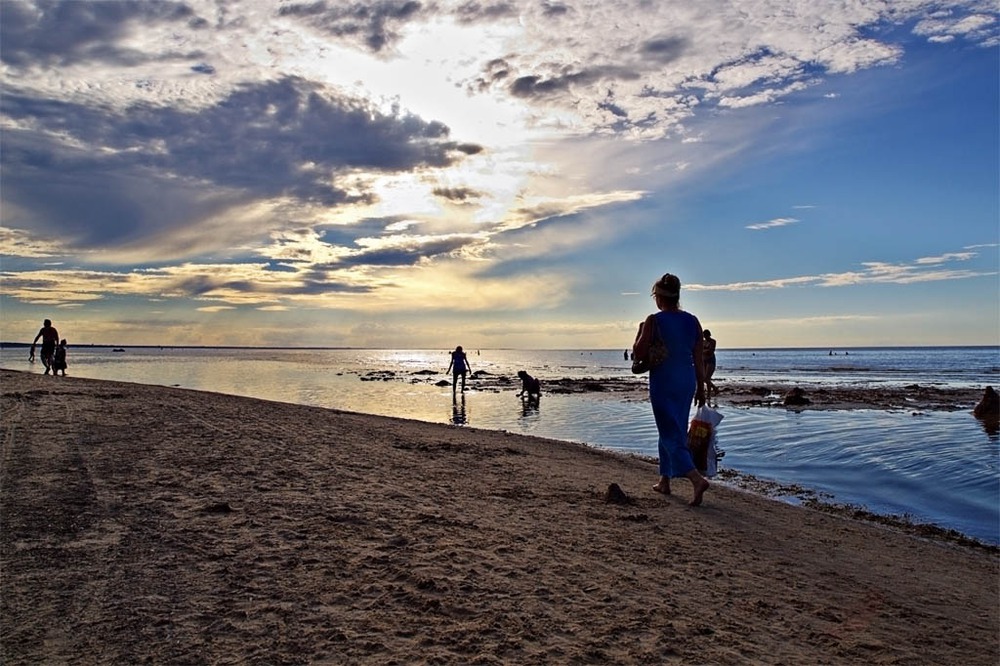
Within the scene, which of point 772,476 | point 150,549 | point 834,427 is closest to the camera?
point 150,549

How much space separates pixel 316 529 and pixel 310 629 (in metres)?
1.81

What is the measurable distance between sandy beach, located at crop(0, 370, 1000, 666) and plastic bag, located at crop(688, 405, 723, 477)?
468 mm

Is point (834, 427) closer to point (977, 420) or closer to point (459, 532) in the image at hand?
point (977, 420)

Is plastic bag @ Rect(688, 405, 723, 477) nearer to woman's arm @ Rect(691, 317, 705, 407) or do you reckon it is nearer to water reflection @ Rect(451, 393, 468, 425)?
woman's arm @ Rect(691, 317, 705, 407)

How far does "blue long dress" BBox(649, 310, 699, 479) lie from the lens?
6.70 metres

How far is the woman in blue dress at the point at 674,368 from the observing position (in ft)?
22.0

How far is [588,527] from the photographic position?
5828mm

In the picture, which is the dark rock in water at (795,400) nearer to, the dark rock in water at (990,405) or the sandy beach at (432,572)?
the dark rock in water at (990,405)

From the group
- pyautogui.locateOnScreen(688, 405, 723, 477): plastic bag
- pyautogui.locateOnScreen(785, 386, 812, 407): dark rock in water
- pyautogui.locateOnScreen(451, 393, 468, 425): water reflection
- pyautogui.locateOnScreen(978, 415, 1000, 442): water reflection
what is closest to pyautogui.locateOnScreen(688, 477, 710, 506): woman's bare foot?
pyautogui.locateOnScreen(688, 405, 723, 477): plastic bag

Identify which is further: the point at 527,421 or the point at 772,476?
the point at 527,421

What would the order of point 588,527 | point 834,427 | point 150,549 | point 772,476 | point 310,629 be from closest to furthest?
point 310,629 → point 150,549 → point 588,527 → point 772,476 → point 834,427

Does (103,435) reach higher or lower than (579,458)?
higher

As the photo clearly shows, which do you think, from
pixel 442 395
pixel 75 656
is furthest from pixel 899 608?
pixel 442 395

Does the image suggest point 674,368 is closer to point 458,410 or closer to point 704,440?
point 704,440
